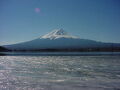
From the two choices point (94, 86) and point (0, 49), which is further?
point (0, 49)

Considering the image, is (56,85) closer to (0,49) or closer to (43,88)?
(43,88)

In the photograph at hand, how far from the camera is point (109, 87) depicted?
893 centimetres

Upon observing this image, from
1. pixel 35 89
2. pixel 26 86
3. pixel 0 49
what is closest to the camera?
pixel 35 89

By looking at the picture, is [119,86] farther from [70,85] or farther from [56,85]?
[56,85]

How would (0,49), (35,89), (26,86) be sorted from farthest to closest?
(0,49) → (26,86) → (35,89)

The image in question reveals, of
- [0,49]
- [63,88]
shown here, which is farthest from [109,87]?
[0,49]

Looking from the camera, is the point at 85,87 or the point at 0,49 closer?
the point at 85,87

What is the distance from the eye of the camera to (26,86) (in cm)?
928

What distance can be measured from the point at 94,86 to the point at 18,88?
11.1 feet

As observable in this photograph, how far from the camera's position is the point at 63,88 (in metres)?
8.80

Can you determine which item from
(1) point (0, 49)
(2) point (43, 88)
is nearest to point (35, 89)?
(2) point (43, 88)

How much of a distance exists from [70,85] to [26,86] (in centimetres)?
202

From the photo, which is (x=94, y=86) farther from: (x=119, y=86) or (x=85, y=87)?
(x=119, y=86)

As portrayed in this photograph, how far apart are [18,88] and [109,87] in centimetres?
399
